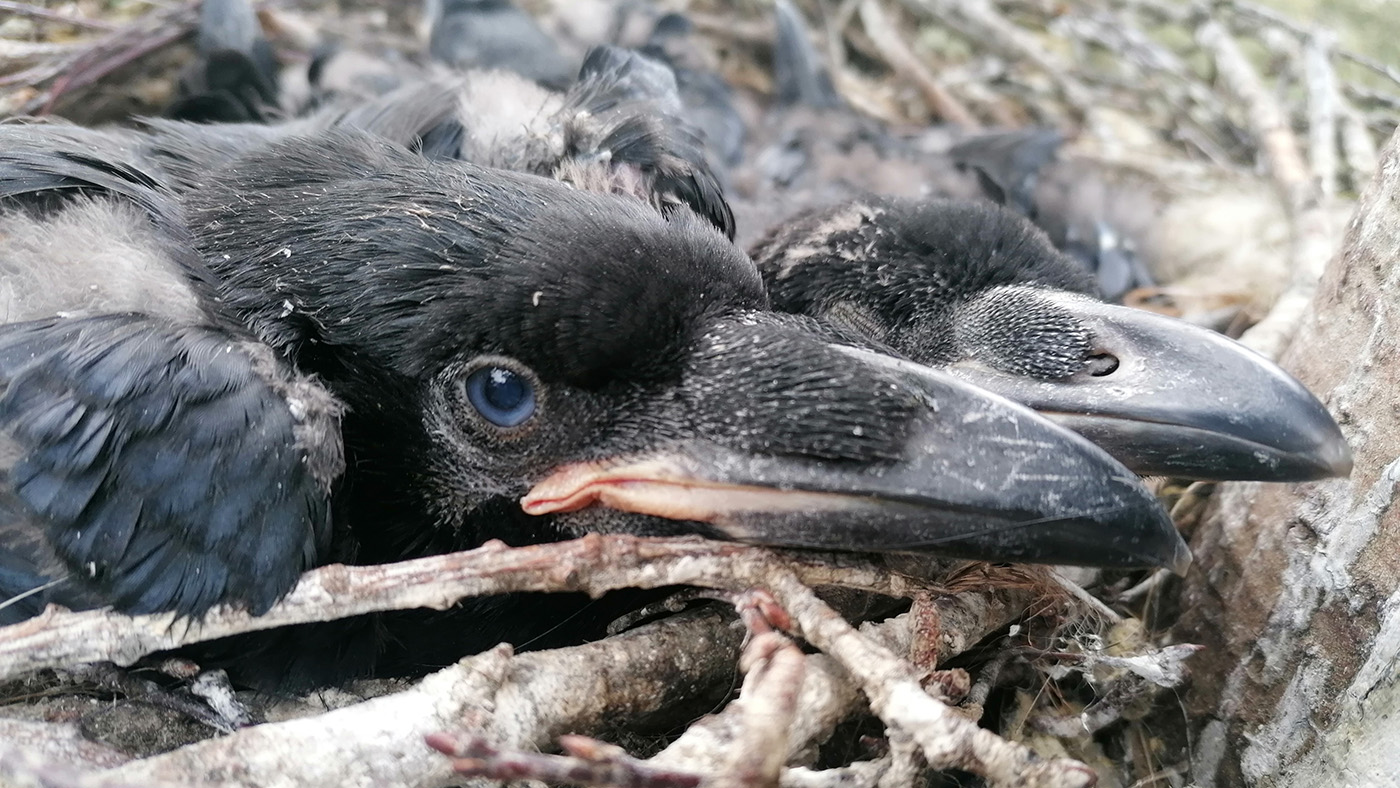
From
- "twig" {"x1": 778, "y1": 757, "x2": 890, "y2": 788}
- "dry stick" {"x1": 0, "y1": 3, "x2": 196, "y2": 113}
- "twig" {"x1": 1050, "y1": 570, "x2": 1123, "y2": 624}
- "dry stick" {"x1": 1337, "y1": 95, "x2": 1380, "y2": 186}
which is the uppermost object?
"dry stick" {"x1": 1337, "y1": 95, "x2": 1380, "y2": 186}

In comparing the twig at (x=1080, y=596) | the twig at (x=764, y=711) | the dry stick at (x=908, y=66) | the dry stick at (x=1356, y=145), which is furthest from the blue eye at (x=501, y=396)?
the dry stick at (x=908, y=66)

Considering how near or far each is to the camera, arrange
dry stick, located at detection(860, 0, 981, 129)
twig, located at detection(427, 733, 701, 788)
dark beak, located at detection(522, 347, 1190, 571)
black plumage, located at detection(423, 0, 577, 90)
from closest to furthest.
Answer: twig, located at detection(427, 733, 701, 788), dark beak, located at detection(522, 347, 1190, 571), black plumage, located at detection(423, 0, 577, 90), dry stick, located at detection(860, 0, 981, 129)

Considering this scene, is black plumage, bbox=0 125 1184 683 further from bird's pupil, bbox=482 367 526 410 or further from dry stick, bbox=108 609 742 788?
dry stick, bbox=108 609 742 788

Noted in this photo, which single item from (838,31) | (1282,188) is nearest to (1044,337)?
(1282,188)

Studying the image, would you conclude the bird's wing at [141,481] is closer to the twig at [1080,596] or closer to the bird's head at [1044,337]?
the bird's head at [1044,337]

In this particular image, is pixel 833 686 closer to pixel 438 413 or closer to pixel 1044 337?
pixel 438 413

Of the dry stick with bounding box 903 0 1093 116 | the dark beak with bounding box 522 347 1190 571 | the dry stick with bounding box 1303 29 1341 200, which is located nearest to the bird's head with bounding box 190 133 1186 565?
the dark beak with bounding box 522 347 1190 571

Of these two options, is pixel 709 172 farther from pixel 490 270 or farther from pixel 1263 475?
pixel 1263 475
